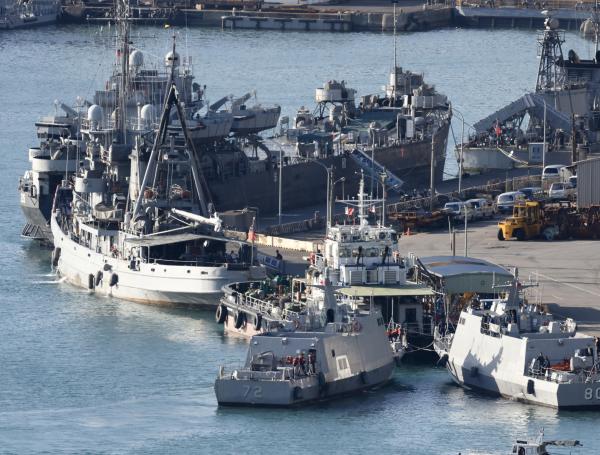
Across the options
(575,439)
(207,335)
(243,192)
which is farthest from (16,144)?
(575,439)

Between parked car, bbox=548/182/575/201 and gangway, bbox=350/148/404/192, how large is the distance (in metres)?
7.88

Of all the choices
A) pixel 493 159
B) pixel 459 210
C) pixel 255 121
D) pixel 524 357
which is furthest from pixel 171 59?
pixel 524 357

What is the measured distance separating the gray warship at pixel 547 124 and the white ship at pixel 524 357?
142 ft

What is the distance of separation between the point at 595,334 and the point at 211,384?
1341cm

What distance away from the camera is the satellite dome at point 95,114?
111250mm

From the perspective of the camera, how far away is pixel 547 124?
134500 millimetres

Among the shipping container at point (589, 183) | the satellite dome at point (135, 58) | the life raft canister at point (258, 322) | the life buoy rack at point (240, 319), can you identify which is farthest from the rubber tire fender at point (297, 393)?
the satellite dome at point (135, 58)

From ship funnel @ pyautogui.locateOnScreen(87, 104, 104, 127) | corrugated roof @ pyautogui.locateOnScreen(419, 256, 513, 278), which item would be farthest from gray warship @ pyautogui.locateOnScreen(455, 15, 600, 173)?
corrugated roof @ pyautogui.locateOnScreen(419, 256, 513, 278)

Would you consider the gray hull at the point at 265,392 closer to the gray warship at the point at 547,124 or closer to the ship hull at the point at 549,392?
the ship hull at the point at 549,392

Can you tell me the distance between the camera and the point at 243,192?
11388cm

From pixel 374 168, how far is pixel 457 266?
33.2 m

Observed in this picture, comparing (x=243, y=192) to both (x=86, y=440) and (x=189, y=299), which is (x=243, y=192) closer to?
(x=189, y=299)

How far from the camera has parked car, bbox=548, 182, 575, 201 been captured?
11050 centimetres

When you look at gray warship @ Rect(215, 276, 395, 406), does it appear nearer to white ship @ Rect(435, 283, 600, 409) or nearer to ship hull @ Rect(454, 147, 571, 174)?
white ship @ Rect(435, 283, 600, 409)
